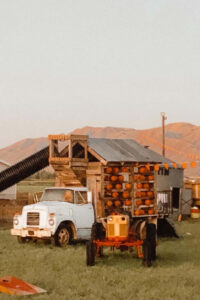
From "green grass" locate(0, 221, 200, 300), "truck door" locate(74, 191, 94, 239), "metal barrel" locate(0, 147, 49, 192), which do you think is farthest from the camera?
"metal barrel" locate(0, 147, 49, 192)

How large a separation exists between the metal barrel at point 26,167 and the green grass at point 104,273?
341 inches

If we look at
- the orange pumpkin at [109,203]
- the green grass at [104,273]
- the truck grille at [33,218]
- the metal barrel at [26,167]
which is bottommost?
the green grass at [104,273]

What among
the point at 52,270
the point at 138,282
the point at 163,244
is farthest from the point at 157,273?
the point at 163,244

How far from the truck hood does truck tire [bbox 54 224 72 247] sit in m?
0.59

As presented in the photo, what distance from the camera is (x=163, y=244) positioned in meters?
21.3

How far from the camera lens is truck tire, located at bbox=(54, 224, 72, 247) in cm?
1895

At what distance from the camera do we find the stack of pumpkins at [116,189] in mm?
22297

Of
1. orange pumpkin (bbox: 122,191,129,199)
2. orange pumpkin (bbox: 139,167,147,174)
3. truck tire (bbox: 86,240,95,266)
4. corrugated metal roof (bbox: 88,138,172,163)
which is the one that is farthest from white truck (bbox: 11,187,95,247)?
truck tire (bbox: 86,240,95,266)

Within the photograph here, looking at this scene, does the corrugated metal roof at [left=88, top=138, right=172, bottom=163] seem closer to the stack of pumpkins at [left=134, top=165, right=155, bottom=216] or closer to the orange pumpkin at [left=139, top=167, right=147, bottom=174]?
the orange pumpkin at [left=139, top=167, right=147, bottom=174]

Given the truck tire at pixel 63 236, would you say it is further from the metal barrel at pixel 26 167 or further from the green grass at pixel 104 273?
the metal barrel at pixel 26 167

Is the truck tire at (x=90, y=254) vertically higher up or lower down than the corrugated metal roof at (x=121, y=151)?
lower down

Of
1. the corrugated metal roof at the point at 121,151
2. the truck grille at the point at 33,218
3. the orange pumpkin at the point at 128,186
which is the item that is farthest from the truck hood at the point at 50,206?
the orange pumpkin at the point at 128,186

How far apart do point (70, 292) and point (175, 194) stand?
3001cm

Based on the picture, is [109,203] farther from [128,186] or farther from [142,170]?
[142,170]
